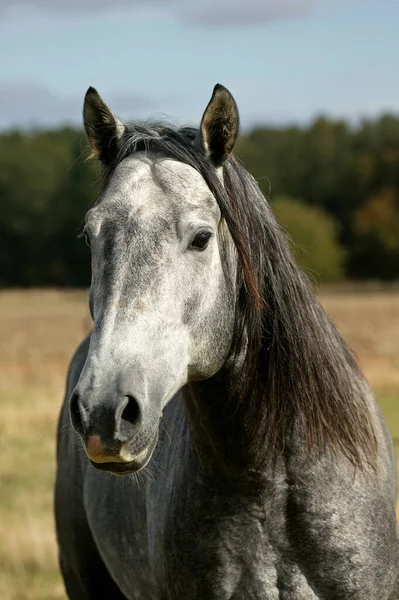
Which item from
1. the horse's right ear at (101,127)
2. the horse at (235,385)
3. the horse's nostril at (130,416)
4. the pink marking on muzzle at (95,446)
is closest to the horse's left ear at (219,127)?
the horse at (235,385)

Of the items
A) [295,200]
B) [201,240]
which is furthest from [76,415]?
[295,200]

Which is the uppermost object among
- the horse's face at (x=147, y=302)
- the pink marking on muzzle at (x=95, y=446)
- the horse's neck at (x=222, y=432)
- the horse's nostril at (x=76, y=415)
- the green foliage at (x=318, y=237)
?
the horse's face at (x=147, y=302)

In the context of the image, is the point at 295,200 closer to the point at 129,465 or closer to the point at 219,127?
the point at 219,127

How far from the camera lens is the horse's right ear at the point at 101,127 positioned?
3.43 meters

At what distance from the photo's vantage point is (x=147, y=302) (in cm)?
291

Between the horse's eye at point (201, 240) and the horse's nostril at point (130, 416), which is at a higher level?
the horse's eye at point (201, 240)

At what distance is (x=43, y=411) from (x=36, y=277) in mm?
52397

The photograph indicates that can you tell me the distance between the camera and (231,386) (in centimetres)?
343

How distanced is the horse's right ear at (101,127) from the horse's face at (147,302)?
0.22m

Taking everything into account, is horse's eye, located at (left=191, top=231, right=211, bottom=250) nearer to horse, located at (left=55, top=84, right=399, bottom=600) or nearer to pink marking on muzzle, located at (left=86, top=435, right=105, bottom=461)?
horse, located at (left=55, top=84, right=399, bottom=600)

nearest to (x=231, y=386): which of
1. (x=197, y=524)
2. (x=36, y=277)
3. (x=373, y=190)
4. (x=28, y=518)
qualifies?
(x=197, y=524)

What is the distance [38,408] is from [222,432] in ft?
36.7

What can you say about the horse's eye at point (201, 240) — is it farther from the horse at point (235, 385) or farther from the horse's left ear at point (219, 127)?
the horse's left ear at point (219, 127)

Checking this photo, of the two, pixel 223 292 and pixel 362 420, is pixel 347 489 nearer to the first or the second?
pixel 362 420
